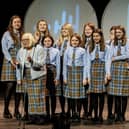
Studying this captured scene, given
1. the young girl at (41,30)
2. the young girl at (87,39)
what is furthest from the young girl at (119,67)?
the young girl at (41,30)

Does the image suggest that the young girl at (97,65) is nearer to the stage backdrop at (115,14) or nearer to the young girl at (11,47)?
the young girl at (11,47)

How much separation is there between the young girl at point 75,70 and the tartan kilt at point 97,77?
0.40 feet

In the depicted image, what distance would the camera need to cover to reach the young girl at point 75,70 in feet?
18.5

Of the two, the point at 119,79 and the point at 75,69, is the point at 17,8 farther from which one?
the point at 119,79

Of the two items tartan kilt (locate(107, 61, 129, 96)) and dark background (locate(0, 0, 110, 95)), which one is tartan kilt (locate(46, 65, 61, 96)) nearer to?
tartan kilt (locate(107, 61, 129, 96))

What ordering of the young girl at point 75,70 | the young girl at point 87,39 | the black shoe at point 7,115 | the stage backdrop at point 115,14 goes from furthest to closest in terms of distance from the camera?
the stage backdrop at point 115,14
the black shoe at point 7,115
the young girl at point 87,39
the young girl at point 75,70

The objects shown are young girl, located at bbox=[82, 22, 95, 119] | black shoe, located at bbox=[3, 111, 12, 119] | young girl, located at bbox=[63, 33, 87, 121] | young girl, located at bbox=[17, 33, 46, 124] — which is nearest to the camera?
young girl, located at bbox=[17, 33, 46, 124]

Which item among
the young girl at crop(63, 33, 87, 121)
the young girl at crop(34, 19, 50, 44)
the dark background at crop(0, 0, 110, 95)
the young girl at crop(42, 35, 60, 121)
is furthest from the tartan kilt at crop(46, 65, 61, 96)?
the dark background at crop(0, 0, 110, 95)

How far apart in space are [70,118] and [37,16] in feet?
8.97

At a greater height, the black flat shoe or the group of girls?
the group of girls

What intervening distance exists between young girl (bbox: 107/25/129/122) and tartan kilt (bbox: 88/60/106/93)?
9cm

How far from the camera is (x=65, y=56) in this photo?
5711 millimetres

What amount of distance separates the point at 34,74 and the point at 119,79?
98cm

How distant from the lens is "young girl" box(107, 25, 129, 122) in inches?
225
